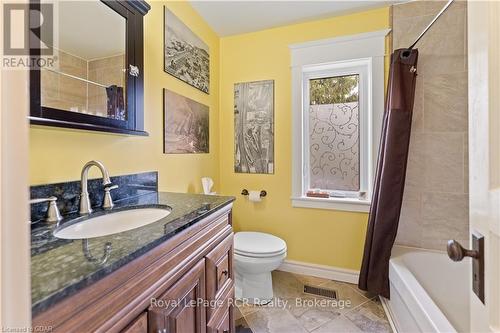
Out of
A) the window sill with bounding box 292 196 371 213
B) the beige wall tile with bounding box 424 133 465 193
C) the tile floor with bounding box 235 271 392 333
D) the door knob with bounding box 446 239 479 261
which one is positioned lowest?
the tile floor with bounding box 235 271 392 333

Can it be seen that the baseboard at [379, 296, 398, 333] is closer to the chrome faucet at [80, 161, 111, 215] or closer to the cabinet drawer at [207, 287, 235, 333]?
the cabinet drawer at [207, 287, 235, 333]

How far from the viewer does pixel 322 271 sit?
2135 mm

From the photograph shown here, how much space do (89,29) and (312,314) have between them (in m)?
2.10

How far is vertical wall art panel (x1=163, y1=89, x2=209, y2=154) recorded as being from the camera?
1.63m

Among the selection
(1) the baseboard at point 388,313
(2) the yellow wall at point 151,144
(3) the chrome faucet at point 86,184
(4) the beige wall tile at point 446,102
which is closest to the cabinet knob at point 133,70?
(2) the yellow wall at point 151,144

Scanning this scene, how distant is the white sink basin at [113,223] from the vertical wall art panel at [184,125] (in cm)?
60

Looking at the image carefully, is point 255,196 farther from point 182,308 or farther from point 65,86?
point 65,86

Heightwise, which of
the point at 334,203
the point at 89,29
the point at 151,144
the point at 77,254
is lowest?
the point at 334,203

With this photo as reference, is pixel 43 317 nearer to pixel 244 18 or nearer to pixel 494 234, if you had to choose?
pixel 494 234

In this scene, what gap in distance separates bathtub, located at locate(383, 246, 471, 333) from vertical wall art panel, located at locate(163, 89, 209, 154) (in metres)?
1.70

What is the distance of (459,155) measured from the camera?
1766 millimetres

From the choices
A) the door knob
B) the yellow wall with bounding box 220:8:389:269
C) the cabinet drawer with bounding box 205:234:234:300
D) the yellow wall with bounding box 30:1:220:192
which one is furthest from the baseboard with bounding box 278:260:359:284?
the door knob

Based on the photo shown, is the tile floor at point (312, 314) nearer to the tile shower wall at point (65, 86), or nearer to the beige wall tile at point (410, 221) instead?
the beige wall tile at point (410, 221)

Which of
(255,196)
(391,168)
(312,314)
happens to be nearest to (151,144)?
(255,196)
